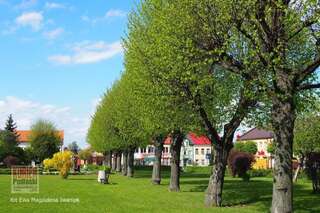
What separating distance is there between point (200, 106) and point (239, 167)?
2664 cm

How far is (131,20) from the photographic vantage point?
31.6 meters

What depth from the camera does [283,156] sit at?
16.6 meters

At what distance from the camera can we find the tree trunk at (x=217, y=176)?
893 inches

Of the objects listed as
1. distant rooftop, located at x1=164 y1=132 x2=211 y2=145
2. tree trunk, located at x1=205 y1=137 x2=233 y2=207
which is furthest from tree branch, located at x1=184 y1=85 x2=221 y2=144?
distant rooftop, located at x1=164 y1=132 x2=211 y2=145

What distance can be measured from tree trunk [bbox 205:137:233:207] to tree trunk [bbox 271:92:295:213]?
6.03 m

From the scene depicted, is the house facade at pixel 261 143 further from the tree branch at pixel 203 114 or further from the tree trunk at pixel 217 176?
the tree branch at pixel 203 114

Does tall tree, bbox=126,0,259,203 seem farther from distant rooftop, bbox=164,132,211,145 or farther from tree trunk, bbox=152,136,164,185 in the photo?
tree trunk, bbox=152,136,164,185

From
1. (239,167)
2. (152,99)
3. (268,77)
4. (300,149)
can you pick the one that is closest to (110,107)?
(239,167)

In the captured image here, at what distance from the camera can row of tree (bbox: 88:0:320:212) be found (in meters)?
16.5

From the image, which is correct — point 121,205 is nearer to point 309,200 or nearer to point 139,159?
point 309,200

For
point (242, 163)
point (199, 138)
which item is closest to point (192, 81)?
point (199, 138)

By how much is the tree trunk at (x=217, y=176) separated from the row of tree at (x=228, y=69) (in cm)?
5

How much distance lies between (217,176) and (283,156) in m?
6.91

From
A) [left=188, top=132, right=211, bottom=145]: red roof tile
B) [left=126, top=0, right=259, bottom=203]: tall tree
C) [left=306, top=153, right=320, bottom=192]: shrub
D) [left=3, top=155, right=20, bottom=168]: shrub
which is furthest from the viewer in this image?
[left=3, top=155, right=20, bottom=168]: shrub
